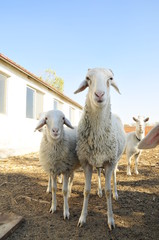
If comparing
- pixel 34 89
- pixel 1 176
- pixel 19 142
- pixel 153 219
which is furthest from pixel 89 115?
pixel 34 89

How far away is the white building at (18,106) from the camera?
310 inches

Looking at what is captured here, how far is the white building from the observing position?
7.87 metres

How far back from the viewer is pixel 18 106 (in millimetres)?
8805

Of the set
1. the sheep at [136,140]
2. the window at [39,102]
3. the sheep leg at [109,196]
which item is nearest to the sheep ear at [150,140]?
the sheep leg at [109,196]

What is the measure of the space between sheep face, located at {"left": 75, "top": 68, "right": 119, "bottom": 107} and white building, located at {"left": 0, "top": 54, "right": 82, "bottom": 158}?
19.0 ft

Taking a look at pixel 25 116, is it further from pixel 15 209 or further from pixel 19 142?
pixel 15 209

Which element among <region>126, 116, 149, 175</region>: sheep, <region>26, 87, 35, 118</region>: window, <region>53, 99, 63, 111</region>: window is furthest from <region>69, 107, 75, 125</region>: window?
<region>126, 116, 149, 175</region>: sheep

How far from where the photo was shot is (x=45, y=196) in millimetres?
3893

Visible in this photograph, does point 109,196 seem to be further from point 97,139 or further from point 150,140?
point 150,140

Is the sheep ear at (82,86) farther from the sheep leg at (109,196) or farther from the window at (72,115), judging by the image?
the window at (72,115)

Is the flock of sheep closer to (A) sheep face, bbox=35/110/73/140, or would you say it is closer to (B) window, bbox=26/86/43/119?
(A) sheep face, bbox=35/110/73/140

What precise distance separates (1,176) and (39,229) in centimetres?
298

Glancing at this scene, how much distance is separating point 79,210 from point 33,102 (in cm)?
795

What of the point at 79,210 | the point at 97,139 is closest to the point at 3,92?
the point at 79,210
